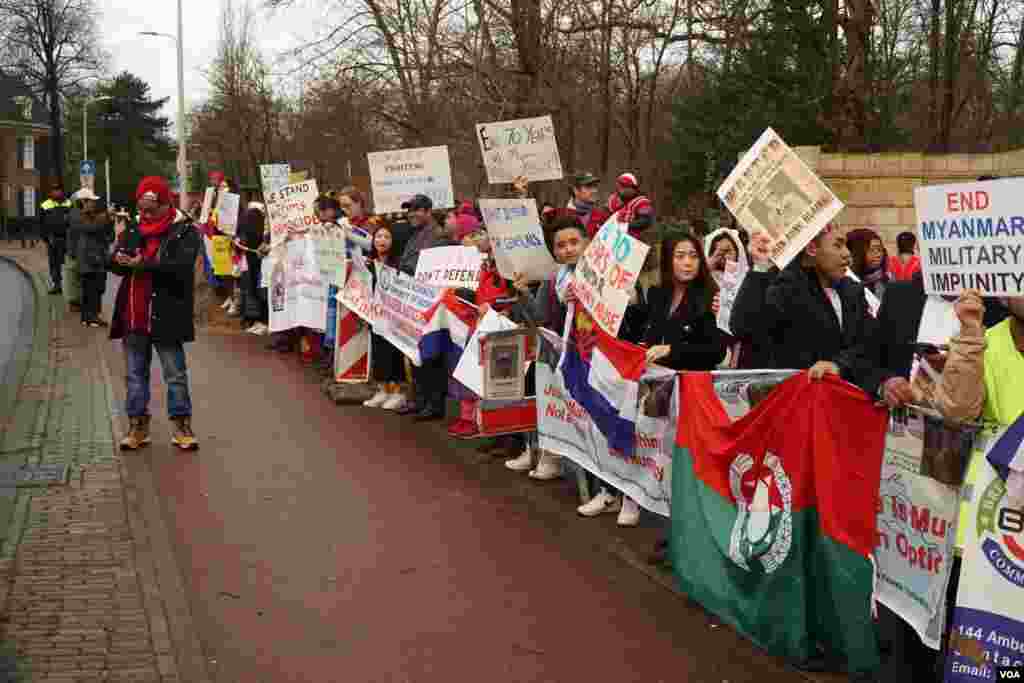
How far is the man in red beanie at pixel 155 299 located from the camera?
10.9 m

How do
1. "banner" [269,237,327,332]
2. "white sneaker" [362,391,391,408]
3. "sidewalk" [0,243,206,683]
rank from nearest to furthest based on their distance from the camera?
"sidewalk" [0,243,206,683] < "white sneaker" [362,391,391,408] < "banner" [269,237,327,332]

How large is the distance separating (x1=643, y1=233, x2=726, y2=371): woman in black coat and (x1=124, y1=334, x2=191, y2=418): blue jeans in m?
4.66

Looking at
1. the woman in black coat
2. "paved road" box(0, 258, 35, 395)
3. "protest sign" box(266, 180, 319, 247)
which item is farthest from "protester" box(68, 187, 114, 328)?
the woman in black coat

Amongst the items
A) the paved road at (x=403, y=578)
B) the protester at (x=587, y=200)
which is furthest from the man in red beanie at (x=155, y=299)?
the protester at (x=587, y=200)

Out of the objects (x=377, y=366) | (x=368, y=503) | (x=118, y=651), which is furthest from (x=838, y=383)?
(x=377, y=366)

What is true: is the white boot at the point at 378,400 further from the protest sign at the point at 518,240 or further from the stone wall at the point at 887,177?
the stone wall at the point at 887,177

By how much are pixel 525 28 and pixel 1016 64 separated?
17562 millimetres

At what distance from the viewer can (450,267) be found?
11945 millimetres

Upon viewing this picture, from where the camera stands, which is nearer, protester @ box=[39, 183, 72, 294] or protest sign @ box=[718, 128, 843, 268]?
protest sign @ box=[718, 128, 843, 268]

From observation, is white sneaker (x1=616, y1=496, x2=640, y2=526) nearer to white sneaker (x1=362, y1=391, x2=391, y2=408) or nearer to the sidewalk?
the sidewalk

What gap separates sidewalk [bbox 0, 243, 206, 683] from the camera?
6074 millimetres

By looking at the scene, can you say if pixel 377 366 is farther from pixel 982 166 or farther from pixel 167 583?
pixel 982 166

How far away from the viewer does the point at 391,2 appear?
27125mm

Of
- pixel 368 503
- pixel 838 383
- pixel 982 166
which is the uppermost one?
pixel 982 166
